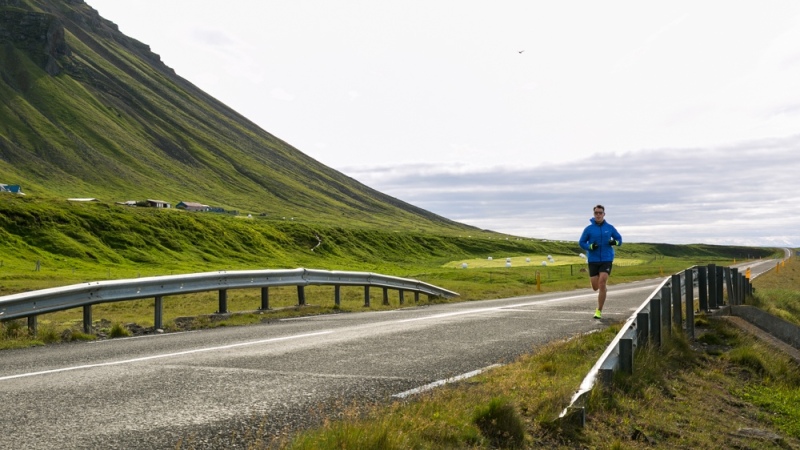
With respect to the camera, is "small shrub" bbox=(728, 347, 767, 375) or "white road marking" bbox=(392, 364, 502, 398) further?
"small shrub" bbox=(728, 347, 767, 375)

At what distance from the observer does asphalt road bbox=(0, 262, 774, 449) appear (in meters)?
5.65

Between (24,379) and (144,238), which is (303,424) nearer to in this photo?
(24,379)

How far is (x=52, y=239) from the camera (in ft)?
248

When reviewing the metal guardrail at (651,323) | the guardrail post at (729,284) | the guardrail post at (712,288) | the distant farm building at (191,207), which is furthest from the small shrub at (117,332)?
the distant farm building at (191,207)

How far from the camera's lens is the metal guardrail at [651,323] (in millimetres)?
6652

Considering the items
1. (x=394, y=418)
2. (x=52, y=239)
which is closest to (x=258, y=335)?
(x=394, y=418)

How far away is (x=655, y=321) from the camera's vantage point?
34.8 ft

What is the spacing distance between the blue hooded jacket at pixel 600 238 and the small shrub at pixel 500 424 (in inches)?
395

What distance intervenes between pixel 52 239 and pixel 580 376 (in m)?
77.5

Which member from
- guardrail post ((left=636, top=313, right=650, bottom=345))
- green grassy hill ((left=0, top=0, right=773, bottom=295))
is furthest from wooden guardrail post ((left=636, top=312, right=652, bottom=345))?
green grassy hill ((left=0, top=0, right=773, bottom=295))

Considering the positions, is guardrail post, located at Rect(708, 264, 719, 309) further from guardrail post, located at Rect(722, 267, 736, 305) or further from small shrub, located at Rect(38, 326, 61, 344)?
small shrub, located at Rect(38, 326, 61, 344)

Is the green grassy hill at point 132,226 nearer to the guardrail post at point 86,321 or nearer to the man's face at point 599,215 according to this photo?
the guardrail post at point 86,321

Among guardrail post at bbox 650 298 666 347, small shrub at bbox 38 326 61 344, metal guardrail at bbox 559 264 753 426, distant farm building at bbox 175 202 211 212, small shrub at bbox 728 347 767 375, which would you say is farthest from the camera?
distant farm building at bbox 175 202 211 212

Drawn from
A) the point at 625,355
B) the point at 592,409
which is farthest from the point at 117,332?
the point at 592,409
